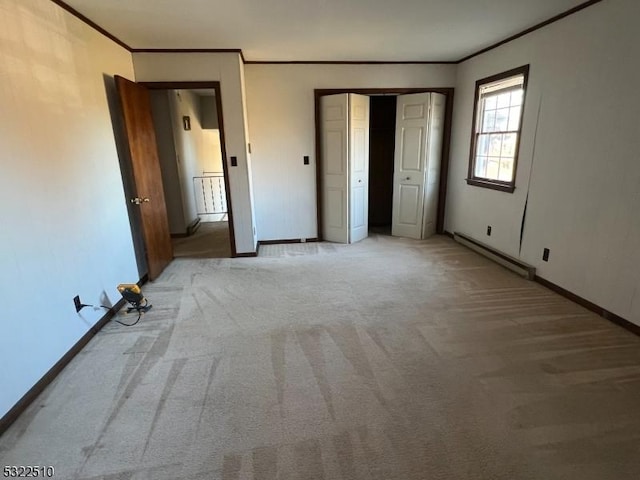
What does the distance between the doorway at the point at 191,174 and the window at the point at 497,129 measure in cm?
325

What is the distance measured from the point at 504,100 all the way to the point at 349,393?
3.79 metres

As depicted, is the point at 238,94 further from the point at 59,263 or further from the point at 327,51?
the point at 59,263

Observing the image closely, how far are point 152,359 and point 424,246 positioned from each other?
3.66 meters

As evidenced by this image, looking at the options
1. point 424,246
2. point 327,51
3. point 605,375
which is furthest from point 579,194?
point 327,51

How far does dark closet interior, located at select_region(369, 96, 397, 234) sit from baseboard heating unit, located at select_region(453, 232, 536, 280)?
124 cm

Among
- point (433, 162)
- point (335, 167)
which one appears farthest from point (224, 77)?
point (433, 162)

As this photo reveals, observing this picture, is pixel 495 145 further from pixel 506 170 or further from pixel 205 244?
pixel 205 244

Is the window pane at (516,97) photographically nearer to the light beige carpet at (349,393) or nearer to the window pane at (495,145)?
the window pane at (495,145)

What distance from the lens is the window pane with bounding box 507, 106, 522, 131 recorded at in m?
3.71

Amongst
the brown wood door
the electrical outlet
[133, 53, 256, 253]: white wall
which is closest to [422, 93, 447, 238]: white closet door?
[133, 53, 256, 253]: white wall

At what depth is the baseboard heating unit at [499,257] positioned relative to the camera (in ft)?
11.5

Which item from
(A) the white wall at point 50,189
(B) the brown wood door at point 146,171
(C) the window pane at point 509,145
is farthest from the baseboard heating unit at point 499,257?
(A) the white wall at point 50,189

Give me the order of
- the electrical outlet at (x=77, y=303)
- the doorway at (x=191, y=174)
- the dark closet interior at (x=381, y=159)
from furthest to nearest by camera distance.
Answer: the dark closet interior at (x=381, y=159), the doorway at (x=191, y=174), the electrical outlet at (x=77, y=303)

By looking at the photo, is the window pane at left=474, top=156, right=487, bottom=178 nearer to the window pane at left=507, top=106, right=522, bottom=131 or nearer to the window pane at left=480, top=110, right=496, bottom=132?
the window pane at left=480, top=110, right=496, bottom=132
